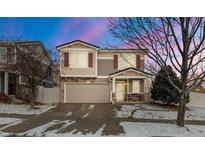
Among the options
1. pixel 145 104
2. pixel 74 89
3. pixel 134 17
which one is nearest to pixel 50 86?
pixel 74 89

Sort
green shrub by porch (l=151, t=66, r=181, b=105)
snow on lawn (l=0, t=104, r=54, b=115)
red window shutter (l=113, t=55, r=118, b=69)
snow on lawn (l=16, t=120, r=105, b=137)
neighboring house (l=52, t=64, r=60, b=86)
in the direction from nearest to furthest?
1. snow on lawn (l=16, t=120, r=105, b=137)
2. snow on lawn (l=0, t=104, r=54, b=115)
3. green shrub by porch (l=151, t=66, r=181, b=105)
4. red window shutter (l=113, t=55, r=118, b=69)
5. neighboring house (l=52, t=64, r=60, b=86)

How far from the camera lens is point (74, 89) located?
1852 centimetres

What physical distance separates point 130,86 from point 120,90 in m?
0.58

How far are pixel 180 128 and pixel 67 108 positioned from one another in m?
6.51

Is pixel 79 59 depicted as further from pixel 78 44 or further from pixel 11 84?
pixel 11 84

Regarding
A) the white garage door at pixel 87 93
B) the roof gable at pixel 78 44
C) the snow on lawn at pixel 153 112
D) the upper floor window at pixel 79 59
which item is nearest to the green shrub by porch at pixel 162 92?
the snow on lawn at pixel 153 112

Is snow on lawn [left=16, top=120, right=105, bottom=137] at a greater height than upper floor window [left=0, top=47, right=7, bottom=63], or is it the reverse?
→ upper floor window [left=0, top=47, right=7, bottom=63]

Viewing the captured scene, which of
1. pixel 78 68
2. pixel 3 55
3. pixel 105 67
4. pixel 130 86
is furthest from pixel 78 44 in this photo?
pixel 3 55

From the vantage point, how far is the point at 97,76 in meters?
19.2

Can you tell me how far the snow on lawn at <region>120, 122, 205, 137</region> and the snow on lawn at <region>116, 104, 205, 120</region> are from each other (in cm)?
190

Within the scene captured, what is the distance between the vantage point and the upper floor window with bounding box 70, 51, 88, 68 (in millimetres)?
19266

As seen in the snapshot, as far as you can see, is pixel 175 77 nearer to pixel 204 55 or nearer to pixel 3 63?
pixel 204 55

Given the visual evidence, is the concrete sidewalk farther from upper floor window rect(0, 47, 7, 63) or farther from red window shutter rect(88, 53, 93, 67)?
upper floor window rect(0, 47, 7, 63)

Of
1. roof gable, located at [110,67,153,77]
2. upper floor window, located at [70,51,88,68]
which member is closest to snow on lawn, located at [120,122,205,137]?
roof gable, located at [110,67,153,77]
